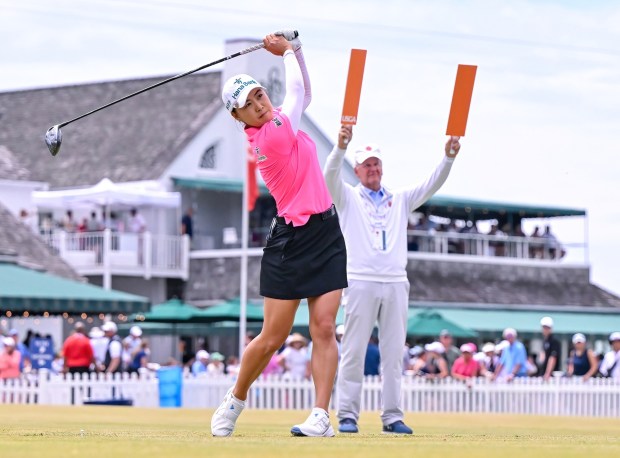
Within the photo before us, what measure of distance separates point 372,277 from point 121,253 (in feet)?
120

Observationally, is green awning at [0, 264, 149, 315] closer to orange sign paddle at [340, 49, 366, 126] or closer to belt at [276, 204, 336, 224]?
orange sign paddle at [340, 49, 366, 126]

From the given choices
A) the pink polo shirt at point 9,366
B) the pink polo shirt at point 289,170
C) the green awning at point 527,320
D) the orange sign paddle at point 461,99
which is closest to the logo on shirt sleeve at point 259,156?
the pink polo shirt at point 289,170

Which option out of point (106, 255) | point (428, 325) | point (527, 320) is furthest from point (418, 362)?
point (527, 320)

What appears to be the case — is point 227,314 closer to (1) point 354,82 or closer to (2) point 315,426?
(1) point 354,82

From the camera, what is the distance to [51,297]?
1305 inches

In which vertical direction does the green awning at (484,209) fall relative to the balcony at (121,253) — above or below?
above

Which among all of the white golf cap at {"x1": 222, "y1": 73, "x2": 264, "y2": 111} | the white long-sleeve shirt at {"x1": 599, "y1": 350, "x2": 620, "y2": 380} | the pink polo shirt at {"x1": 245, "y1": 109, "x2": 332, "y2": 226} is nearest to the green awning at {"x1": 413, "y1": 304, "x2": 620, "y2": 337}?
the white long-sleeve shirt at {"x1": 599, "y1": 350, "x2": 620, "y2": 380}

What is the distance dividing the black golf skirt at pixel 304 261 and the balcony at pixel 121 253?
121 ft

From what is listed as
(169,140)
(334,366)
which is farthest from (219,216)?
(334,366)

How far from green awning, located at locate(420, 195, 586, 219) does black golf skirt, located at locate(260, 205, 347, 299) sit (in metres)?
44.1

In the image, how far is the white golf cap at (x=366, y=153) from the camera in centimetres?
1257

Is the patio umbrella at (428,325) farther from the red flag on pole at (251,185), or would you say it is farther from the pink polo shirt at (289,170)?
the pink polo shirt at (289,170)

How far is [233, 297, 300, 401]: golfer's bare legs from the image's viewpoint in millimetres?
10367

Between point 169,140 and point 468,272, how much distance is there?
10.2 metres
